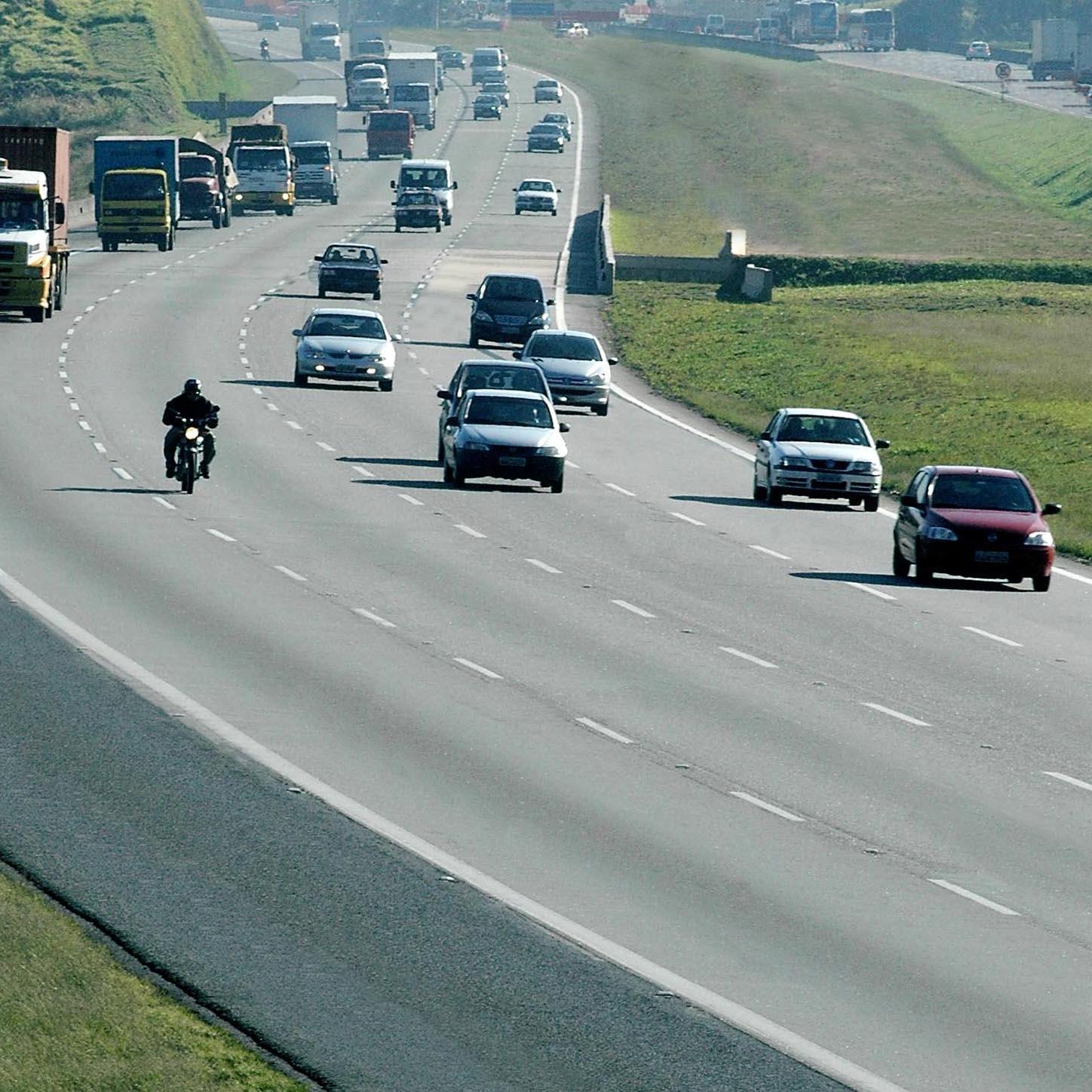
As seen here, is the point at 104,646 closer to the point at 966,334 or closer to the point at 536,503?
the point at 536,503

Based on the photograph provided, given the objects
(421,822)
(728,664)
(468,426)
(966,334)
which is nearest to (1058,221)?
(966,334)

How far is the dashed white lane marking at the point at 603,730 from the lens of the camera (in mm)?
19266

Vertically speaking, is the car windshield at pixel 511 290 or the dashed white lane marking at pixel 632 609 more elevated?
the dashed white lane marking at pixel 632 609

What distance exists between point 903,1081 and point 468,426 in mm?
28268

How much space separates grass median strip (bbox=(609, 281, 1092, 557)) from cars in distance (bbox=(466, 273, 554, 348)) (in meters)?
2.79

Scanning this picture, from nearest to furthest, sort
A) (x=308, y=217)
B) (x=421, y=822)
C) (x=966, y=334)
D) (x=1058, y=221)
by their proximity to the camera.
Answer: (x=421, y=822), (x=966, y=334), (x=308, y=217), (x=1058, y=221)

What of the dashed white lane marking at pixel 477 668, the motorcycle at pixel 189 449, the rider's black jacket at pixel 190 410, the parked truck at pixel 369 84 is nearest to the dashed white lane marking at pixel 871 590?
the dashed white lane marking at pixel 477 668

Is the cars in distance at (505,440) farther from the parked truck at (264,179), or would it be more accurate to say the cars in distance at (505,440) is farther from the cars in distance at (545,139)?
the cars in distance at (545,139)

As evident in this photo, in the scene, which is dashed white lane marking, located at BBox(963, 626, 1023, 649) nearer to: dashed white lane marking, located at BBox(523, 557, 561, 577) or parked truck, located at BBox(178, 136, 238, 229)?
dashed white lane marking, located at BBox(523, 557, 561, 577)

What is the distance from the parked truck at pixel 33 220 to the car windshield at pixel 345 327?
373 inches

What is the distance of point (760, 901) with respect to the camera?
14297 mm

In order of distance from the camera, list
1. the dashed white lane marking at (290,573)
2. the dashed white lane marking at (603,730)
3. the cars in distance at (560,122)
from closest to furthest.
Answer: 1. the dashed white lane marking at (603,730)
2. the dashed white lane marking at (290,573)
3. the cars in distance at (560,122)

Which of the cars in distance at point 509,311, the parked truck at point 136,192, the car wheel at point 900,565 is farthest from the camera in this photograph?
the parked truck at point 136,192

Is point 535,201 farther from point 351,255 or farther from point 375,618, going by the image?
point 375,618
